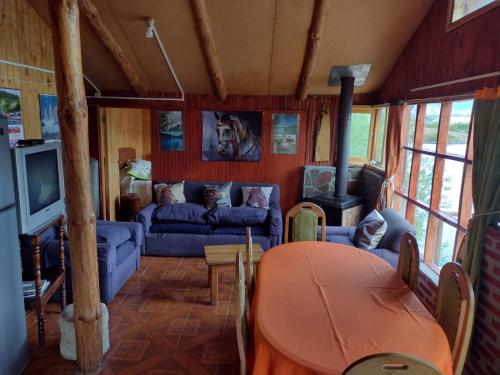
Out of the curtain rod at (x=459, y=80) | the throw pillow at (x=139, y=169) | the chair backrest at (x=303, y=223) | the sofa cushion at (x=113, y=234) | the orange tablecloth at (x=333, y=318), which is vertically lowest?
the sofa cushion at (x=113, y=234)

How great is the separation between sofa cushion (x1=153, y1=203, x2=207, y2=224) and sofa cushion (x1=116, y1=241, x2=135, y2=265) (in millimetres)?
784

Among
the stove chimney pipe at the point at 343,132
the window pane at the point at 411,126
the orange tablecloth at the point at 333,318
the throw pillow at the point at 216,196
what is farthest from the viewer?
the throw pillow at the point at 216,196

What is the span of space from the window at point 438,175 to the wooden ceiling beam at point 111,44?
3.52m

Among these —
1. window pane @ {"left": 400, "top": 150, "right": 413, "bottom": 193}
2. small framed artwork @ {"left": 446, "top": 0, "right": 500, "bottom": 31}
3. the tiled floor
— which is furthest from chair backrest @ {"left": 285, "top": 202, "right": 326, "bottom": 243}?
small framed artwork @ {"left": 446, "top": 0, "right": 500, "bottom": 31}

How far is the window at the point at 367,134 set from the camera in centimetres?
A: 554

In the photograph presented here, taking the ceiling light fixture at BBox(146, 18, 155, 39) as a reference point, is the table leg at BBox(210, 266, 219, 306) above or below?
below

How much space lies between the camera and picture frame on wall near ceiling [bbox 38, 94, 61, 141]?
14.3 feet

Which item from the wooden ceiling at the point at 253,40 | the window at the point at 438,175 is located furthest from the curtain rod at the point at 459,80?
the wooden ceiling at the point at 253,40

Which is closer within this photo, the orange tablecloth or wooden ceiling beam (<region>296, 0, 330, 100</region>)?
the orange tablecloth

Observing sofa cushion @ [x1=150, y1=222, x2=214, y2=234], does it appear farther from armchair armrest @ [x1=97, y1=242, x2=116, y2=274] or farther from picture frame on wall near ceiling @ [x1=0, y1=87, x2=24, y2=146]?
picture frame on wall near ceiling @ [x1=0, y1=87, x2=24, y2=146]

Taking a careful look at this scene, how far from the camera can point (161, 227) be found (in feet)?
15.9

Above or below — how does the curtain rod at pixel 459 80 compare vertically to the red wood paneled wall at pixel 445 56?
below

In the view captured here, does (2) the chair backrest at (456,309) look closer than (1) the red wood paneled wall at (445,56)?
Yes

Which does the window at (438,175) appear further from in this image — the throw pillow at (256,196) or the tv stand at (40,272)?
the tv stand at (40,272)
